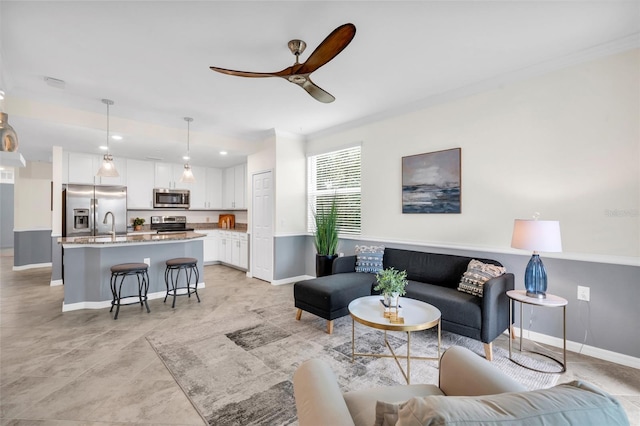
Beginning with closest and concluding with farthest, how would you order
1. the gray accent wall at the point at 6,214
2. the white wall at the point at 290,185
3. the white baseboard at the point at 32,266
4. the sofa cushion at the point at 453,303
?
the sofa cushion at the point at 453,303 → the white wall at the point at 290,185 → the white baseboard at the point at 32,266 → the gray accent wall at the point at 6,214

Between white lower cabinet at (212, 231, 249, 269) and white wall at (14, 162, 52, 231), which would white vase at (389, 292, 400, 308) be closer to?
white lower cabinet at (212, 231, 249, 269)

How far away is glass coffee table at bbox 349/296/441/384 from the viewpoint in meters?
2.17

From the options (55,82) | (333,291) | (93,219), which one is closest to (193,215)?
(93,219)

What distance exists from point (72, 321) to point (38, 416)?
1944mm

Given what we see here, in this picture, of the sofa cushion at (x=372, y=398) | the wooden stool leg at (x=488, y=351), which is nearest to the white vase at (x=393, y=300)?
the wooden stool leg at (x=488, y=351)

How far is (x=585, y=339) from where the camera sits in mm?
2652

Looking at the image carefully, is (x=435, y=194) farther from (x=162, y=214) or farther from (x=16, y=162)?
(x=162, y=214)

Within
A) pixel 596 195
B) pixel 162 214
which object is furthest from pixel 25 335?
pixel 596 195

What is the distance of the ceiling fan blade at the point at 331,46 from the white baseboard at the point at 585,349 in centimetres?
325

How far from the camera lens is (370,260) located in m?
3.89

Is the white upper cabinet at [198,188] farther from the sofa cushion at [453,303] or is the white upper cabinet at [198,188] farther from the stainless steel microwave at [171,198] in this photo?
the sofa cushion at [453,303]

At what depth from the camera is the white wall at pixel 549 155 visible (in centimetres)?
250

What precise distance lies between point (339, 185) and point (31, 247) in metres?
7.07

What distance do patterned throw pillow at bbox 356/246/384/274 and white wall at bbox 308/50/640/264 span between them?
426mm
